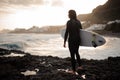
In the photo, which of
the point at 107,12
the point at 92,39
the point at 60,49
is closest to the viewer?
the point at 92,39

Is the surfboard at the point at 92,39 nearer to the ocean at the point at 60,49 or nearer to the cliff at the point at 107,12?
the ocean at the point at 60,49

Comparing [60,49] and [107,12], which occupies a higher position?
[107,12]

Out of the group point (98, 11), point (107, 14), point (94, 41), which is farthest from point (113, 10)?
point (94, 41)

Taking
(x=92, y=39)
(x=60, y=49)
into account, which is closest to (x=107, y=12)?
(x=60, y=49)

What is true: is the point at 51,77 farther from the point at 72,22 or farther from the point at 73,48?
the point at 72,22

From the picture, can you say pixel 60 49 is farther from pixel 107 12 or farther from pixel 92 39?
pixel 107 12

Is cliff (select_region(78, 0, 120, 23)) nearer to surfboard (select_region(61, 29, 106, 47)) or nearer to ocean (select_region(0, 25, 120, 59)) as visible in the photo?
ocean (select_region(0, 25, 120, 59))

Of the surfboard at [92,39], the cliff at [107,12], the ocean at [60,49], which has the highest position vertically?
the cliff at [107,12]

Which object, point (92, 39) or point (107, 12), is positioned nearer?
point (92, 39)

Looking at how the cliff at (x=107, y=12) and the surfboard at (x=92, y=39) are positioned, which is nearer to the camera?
the surfboard at (x=92, y=39)

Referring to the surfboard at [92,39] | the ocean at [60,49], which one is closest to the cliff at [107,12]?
the ocean at [60,49]

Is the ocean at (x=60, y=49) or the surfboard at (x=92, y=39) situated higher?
the surfboard at (x=92, y=39)

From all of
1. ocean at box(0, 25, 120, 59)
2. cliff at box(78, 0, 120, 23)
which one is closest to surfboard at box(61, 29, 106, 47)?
ocean at box(0, 25, 120, 59)

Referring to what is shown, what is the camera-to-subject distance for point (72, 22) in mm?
8875
